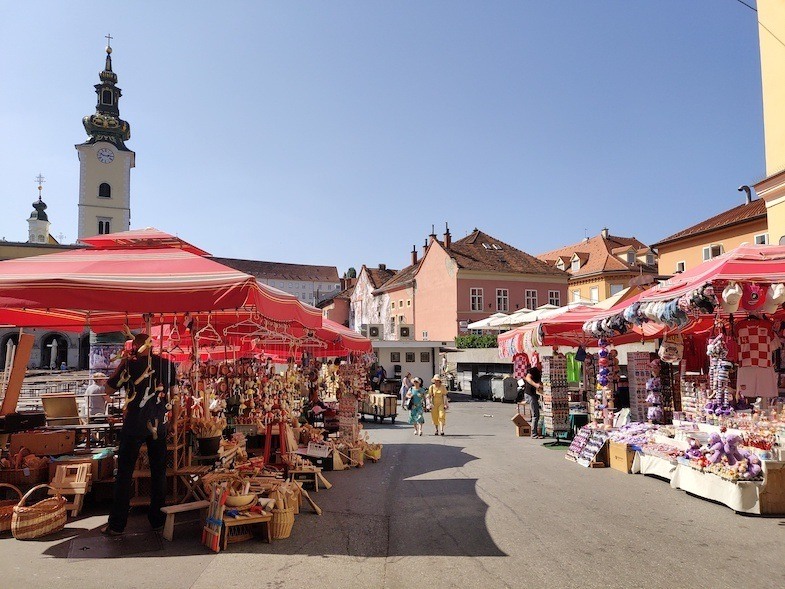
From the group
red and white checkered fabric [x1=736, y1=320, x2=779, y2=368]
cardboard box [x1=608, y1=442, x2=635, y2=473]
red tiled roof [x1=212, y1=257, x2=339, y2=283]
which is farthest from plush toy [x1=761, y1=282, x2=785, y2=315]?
red tiled roof [x1=212, y1=257, x2=339, y2=283]

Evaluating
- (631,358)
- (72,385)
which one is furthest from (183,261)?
(72,385)

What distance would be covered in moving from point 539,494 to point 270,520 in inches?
159

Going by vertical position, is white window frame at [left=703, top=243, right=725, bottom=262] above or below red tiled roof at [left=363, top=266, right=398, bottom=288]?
below

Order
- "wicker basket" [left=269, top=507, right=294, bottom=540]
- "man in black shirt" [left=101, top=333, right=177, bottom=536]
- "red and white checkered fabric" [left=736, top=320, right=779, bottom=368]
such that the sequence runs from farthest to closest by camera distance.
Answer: "red and white checkered fabric" [left=736, top=320, right=779, bottom=368]
"man in black shirt" [left=101, top=333, right=177, bottom=536]
"wicker basket" [left=269, top=507, right=294, bottom=540]

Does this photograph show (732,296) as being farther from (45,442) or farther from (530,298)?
(530,298)

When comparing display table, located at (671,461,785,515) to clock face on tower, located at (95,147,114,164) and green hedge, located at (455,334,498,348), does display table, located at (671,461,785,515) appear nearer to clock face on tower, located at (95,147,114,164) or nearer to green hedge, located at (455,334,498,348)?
green hedge, located at (455,334,498,348)

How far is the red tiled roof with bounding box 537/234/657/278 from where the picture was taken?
49.5 meters

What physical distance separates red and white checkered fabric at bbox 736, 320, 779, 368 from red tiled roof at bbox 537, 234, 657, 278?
135 feet

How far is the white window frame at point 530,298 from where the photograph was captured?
44.9 metres

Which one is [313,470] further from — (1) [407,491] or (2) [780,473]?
(2) [780,473]

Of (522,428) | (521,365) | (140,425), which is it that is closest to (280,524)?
(140,425)

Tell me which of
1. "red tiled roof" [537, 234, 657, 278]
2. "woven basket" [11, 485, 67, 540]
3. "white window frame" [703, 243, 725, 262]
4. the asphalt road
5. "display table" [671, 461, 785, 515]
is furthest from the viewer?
"red tiled roof" [537, 234, 657, 278]

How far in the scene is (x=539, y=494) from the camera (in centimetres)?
805

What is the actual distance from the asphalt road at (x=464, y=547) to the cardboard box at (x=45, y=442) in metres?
1.61
